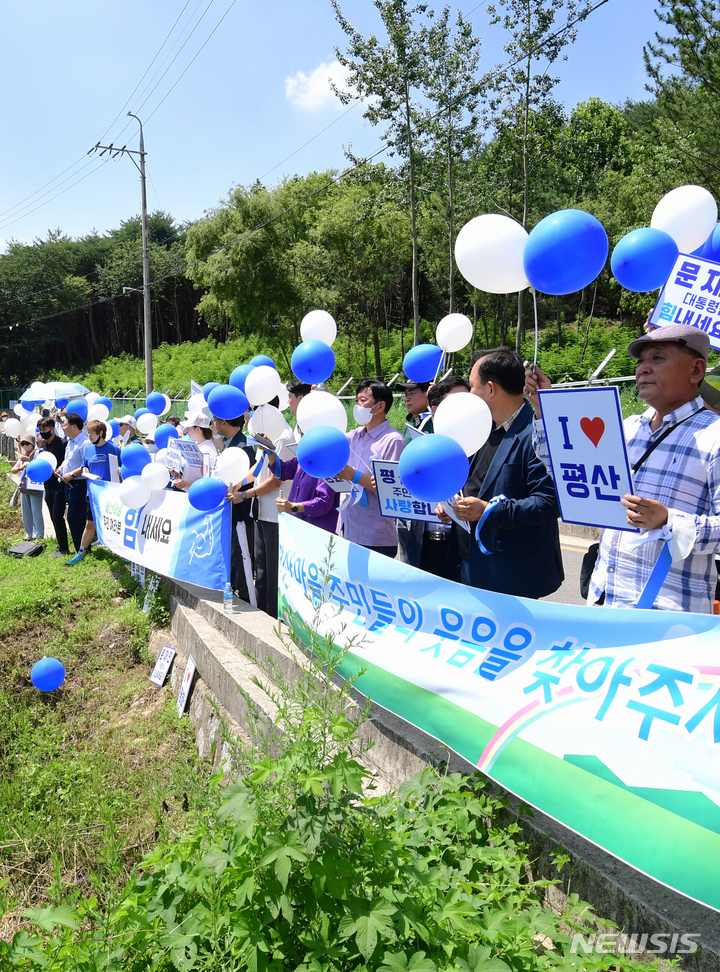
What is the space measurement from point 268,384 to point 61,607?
3.69m

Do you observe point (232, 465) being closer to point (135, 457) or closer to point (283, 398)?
point (283, 398)

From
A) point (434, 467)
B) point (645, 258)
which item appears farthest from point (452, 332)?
point (434, 467)

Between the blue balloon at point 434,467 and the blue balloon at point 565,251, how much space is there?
866mm

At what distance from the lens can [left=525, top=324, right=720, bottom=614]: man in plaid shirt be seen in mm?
2277

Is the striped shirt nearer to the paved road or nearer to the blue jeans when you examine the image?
the paved road

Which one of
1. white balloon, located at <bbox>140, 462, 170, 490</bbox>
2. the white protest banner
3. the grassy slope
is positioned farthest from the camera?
white balloon, located at <bbox>140, 462, 170, 490</bbox>

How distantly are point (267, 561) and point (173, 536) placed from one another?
1367 millimetres

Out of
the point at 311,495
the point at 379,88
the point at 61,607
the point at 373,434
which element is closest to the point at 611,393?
the point at 373,434

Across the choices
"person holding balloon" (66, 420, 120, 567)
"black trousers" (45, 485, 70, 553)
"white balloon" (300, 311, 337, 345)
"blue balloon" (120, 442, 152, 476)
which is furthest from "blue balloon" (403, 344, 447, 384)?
"black trousers" (45, 485, 70, 553)

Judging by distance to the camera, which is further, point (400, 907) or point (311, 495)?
point (311, 495)

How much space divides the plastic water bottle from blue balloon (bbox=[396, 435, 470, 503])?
304 cm

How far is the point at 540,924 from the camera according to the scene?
73.2 inches

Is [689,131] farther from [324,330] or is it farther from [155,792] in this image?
[155,792]

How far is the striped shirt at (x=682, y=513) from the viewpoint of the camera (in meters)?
2.35
